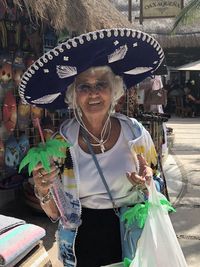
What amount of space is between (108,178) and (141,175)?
0.49 ft

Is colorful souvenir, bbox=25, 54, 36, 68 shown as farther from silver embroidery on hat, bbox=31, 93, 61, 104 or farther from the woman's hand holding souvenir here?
the woman's hand holding souvenir

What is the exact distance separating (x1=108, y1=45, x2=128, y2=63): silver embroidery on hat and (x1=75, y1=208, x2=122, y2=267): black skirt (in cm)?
65

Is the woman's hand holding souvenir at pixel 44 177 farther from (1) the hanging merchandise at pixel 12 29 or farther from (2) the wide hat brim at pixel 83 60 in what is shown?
(1) the hanging merchandise at pixel 12 29

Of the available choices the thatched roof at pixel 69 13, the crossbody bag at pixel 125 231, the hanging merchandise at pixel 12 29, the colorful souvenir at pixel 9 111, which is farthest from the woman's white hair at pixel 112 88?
the hanging merchandise at pixel 12 29

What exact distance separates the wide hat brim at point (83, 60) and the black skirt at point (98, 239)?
0.54m

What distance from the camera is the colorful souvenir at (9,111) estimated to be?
3.95 m

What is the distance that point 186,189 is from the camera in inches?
223

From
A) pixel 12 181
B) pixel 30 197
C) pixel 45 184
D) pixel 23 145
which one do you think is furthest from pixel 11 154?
pixel 45 184

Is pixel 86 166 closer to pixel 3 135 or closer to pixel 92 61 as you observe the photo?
pixel 92 61

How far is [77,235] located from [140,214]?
1.09ft

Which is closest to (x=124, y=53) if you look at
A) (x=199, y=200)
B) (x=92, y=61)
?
(x=92, y=61)

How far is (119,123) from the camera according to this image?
1.87 meters

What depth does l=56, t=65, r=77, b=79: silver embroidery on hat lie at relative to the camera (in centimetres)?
172

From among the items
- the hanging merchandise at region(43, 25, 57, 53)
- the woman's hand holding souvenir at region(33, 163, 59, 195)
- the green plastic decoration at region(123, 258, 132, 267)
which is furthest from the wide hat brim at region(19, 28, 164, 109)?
the hanging merchandise at region(43, 25, 57, 53)
